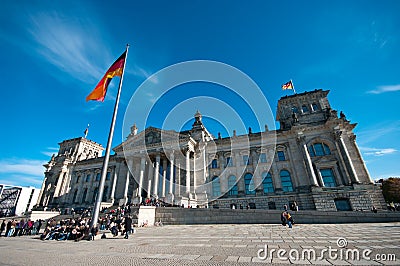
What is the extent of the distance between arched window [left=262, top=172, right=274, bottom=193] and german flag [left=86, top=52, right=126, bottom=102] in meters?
26.8

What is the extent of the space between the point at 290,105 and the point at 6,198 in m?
92.0

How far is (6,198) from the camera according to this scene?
196ft

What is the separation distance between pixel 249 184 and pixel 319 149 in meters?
13.0

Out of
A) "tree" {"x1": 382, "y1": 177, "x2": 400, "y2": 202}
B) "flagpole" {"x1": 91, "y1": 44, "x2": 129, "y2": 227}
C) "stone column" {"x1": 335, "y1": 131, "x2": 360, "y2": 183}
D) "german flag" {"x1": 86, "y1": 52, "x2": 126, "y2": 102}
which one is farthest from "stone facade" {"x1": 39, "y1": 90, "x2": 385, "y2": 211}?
"tree" {"x1": 382, "y1": 177, "x2": 400, "y2": 202}

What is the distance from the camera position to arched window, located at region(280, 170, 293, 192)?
28.7 meters

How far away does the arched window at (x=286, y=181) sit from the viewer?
28703 millimetres

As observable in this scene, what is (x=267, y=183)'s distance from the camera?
2984cm

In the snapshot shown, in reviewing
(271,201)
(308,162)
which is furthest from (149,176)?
(308,162)

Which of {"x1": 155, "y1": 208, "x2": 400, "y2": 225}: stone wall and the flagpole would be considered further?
{"x1": 155, "y1": 208, "x2": 400, "y2": 225}: stone wall

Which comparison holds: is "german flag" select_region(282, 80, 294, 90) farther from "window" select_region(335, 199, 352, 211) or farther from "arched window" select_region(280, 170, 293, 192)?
"window" select_region(335, 199, 352, 211)

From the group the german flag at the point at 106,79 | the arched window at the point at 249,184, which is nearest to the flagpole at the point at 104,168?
the german flag at the point at 106,79

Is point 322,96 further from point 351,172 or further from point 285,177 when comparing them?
point 285,177

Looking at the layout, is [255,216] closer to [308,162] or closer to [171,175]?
[308,162]

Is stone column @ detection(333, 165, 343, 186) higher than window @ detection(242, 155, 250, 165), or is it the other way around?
window @ detection(242, 155, 250, 165)
